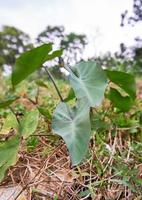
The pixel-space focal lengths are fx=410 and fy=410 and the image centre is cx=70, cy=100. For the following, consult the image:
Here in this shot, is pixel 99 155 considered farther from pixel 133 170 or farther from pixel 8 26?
pixel 8 26

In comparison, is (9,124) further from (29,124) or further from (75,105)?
(75,105)

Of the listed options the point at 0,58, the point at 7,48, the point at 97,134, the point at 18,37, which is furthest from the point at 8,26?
the point at 97,134

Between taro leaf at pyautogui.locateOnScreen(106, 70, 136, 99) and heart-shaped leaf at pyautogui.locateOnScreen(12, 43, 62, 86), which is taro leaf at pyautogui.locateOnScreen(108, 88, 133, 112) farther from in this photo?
heart-shaped leaf at pyautogui.locateOnScreen(12, 43, 62, 86)

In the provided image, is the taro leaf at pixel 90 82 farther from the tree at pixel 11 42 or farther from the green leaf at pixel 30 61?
the tree at pixel 11 42

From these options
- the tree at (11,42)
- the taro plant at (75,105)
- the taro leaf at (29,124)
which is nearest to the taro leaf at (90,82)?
the taro plant at (75,105)

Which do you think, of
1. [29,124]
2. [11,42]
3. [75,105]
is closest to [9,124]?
[29,124]

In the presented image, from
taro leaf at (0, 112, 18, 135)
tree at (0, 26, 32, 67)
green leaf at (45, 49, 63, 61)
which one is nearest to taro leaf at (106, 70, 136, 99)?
green leaf at (45, 49, 63, 61)
